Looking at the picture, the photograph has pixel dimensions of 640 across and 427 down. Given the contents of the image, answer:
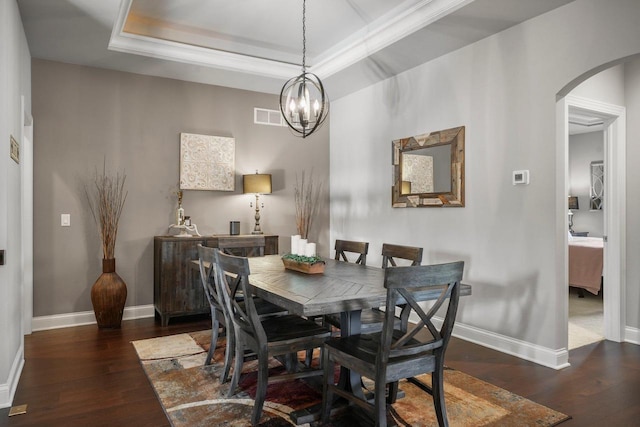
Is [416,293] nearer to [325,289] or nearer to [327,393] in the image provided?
[325,289]

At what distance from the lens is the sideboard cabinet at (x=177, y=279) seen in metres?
4.43

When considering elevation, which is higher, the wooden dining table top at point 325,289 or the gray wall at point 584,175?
the gray wall at point 584,175

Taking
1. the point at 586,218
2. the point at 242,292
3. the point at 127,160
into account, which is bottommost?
the point at 242,292

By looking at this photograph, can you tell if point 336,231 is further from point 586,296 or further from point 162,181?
point 586,296

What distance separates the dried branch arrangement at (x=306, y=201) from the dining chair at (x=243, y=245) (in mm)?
984

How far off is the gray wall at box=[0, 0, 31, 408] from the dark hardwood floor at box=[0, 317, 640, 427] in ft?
0.72

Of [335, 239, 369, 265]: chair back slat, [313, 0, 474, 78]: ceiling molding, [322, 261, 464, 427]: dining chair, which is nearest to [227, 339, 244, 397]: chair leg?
[322, 261, 464, 427]: dining chair

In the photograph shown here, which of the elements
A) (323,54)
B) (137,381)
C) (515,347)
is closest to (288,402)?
(137,381)

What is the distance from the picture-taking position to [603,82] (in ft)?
12.8

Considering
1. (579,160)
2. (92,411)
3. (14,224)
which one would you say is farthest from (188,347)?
(579,160)

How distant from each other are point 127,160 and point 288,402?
3356 mm

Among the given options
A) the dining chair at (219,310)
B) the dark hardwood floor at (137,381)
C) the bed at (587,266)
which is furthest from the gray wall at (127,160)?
the bed at (587,266)

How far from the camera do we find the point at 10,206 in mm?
2791

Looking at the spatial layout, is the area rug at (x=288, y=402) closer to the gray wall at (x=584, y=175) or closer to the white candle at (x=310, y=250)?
the white candle at (x=310, y=250)
